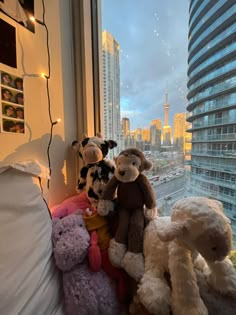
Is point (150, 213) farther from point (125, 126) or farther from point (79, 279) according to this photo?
point (125, 126)

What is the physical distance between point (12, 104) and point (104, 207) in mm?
565

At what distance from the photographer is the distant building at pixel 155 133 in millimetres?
1031

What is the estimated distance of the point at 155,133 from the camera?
104 cm

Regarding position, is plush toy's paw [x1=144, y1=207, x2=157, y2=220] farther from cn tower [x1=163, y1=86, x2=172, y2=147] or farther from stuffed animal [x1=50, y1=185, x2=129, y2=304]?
cn tower [x1=163, y1=86, x2=172, y2=147]

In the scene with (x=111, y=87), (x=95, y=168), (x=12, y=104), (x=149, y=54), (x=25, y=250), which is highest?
(x=149, y=54)

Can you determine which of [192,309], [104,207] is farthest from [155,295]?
[104,207]

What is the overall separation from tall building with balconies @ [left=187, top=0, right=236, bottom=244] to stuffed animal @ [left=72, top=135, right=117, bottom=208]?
0.44 metres

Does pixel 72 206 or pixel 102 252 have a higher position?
pixel 72 206

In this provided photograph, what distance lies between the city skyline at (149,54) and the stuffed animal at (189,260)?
1.93 ft

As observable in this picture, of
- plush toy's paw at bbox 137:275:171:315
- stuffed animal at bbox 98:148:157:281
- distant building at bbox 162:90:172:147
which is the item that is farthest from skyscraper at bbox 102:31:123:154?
plush toy's paw at bbox 137:275:171:315

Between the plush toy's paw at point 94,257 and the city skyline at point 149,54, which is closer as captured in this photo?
the plush toy's paw at point 94,257

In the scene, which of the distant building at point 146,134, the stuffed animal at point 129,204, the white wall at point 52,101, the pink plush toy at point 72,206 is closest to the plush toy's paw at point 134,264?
the stuffed animal at point 129,204

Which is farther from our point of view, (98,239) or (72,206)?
(72,206)

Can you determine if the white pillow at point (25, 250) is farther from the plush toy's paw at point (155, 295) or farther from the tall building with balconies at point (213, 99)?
the tall building with balconies at point (213, 99)
